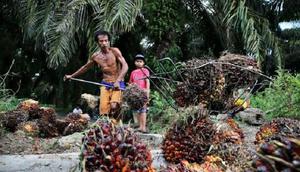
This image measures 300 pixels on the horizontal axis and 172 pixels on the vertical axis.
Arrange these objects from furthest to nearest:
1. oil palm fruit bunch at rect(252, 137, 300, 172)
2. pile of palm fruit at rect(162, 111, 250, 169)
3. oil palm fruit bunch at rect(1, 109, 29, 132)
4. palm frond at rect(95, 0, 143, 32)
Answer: palm frond at rect(95, 0, 143, 32), oil palm fruit bunch at rect(1, 109, 29, 132), pile of palm fruit at rect(162, 111, 250, 169), oil palm fruit bunch at rect(252, 137, 300, 172)

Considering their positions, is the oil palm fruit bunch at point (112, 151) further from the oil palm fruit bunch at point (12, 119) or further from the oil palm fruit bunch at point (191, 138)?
the oil palm fruit bunch at point (12, 119)

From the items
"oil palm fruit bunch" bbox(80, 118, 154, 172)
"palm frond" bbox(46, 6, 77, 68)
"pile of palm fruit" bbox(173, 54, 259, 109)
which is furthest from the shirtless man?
"oil palm fruit bunch" bbox(80, 118, 154, 172)

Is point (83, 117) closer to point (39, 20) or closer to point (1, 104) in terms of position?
point (1, 104)

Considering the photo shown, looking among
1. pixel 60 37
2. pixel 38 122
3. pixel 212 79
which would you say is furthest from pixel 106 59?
pixel 60 37

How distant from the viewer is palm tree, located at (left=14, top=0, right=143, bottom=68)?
10977 mm

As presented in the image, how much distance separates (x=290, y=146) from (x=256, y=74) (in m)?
3.69

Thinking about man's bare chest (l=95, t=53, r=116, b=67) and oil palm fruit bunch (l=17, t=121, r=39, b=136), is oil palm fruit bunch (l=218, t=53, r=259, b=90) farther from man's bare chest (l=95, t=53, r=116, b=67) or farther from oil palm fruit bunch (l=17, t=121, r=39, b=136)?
oil palm fruit bunch (l=17, t=121, r=39, b=136)

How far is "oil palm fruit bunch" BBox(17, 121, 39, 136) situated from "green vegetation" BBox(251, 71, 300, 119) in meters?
3.83

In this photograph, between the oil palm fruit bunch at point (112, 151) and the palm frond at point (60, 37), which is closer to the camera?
the oil palm fruit bunch at point (112, 151)

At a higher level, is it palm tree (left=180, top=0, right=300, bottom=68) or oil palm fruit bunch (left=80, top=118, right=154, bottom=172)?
palm tree (left=180, top=0, right=300, bottom=68)

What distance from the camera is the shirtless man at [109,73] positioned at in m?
7.37

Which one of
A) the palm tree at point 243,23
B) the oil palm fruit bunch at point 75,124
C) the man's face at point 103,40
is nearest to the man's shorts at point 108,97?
the man's face at point 103,40

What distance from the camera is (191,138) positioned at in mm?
4016

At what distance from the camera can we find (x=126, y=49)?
1523 centimetres
